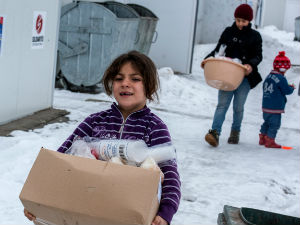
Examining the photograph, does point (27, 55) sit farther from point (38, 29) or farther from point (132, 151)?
point (132, 151)

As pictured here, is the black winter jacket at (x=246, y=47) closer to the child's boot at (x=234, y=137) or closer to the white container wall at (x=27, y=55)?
the child's boot at (x=234, y=137)

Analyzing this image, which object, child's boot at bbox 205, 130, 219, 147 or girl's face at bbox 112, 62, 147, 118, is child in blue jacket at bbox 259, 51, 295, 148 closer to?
child's boot at bbox 205, 130, 219, 147

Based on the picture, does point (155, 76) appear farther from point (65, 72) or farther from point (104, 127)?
point (65, 72)

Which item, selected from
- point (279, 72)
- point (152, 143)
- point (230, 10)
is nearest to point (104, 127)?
point (152, 143)

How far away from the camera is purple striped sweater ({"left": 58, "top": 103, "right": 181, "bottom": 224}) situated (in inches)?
82.2

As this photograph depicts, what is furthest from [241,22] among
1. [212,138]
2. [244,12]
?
[212,138]

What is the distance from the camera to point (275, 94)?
6.41 m

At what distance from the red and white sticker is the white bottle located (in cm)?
487

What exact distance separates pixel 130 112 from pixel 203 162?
11.1ft

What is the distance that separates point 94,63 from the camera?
9211 mm

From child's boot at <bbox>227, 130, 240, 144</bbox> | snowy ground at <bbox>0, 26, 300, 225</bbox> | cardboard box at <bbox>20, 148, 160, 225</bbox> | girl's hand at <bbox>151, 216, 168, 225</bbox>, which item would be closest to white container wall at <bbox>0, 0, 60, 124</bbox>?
snowy ground at <bbox>0, 26, 300, 225</bbox>

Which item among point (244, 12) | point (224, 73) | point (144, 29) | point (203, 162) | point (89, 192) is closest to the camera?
point (89, 192)

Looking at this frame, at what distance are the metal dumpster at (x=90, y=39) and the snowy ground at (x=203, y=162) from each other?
419 millimetres

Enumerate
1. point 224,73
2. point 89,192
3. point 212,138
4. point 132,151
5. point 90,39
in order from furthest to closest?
1. point 90,39
2. point 212,138
3. point 224,73
4. point 132,151
5. point 89,192
